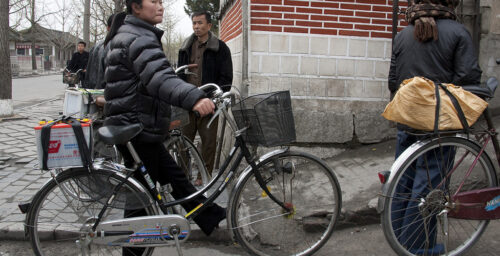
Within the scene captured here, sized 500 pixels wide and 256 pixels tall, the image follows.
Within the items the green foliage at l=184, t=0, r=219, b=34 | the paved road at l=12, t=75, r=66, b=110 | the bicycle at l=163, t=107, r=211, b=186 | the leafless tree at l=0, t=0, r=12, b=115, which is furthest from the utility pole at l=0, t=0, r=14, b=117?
the green foliage at l=184, t=0, r=219, b=34

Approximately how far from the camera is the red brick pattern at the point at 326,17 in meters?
5.09

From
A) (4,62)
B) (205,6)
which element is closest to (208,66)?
(4,62)

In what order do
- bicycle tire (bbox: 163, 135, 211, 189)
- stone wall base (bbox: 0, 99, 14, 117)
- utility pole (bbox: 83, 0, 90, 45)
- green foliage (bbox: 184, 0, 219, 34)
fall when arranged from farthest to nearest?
green foliage (bbox: 184, 0, 219, 34), utility pole (bbox: 83, 0, 90, 45), stone wall base (bbox: 0, 99, 14, 117), bicycle tire (bbox: 163, 135, 211, 189)

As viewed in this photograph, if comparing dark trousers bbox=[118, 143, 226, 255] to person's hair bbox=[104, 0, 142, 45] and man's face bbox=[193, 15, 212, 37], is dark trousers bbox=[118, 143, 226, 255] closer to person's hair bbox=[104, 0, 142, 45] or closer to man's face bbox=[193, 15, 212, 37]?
person's hair bbox=[104, 0, 142, 45]

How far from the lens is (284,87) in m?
5.15

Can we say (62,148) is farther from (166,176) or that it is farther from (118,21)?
(118,21)

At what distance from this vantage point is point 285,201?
3.07m

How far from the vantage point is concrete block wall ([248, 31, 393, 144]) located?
5113 millimetres

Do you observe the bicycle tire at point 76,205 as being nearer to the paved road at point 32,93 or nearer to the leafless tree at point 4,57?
the leafless tree at point 4,57

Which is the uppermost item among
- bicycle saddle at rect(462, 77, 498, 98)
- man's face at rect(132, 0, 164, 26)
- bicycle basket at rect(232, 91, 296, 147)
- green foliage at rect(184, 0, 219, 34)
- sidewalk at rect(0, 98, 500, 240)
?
green foliage at rect(184, 0, 219, 34)

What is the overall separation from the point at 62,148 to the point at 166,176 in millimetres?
732

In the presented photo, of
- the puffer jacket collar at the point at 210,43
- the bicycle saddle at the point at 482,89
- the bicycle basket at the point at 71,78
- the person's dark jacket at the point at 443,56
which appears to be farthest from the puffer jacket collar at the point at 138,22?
the bicycle basket at the point at 71,78

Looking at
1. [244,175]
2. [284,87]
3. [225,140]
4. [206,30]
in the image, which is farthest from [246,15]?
[244,175]

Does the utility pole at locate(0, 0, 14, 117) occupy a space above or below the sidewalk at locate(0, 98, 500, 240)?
above
